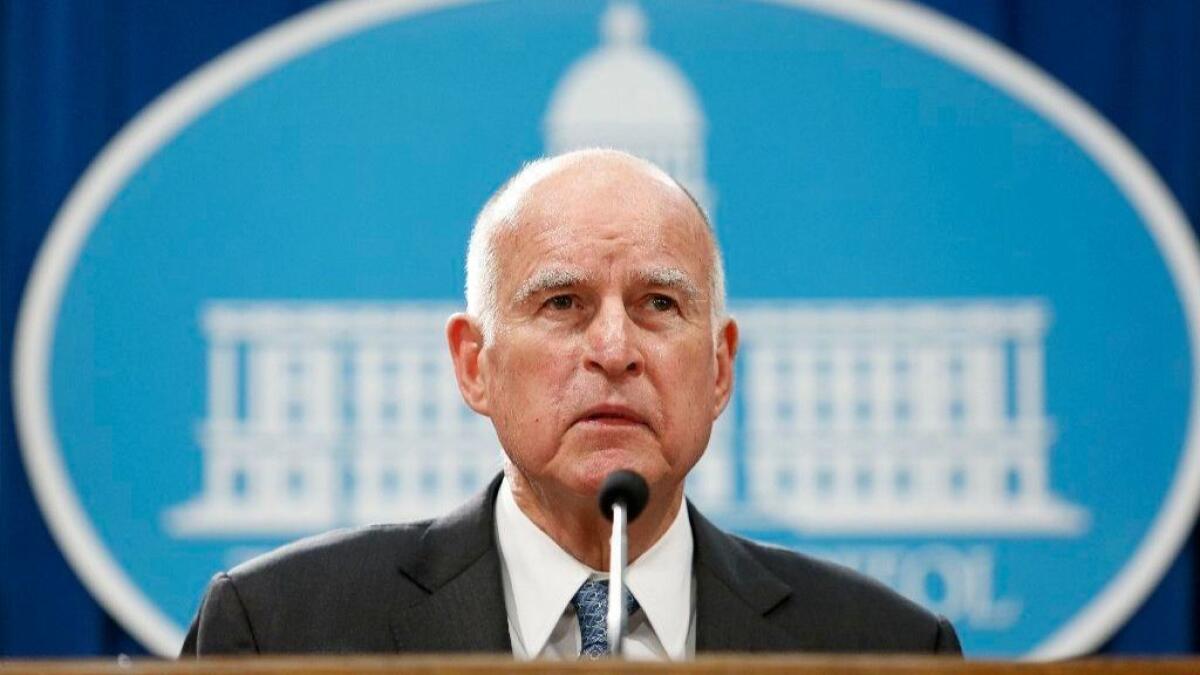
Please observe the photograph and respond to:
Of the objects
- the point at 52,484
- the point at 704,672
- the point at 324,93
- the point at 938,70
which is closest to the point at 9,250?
the point at 52,484

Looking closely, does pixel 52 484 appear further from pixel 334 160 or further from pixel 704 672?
pixel 704 672

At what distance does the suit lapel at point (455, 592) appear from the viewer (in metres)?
2.01

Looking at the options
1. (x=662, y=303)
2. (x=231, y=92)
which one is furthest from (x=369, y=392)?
(x=662, y=303)

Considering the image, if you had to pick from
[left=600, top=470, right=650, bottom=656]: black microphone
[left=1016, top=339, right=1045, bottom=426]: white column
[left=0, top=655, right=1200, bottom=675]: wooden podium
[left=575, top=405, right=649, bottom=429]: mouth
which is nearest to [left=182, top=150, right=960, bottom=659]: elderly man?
[left=575, top=405, right=649, bottom=429]: mouth

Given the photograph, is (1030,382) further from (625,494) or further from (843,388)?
(625,494)

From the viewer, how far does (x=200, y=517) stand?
330 cm

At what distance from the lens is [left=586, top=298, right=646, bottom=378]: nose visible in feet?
6.43

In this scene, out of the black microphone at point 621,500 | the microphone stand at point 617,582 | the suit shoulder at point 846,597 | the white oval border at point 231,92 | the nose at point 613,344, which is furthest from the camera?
the white oval border at point 231,92

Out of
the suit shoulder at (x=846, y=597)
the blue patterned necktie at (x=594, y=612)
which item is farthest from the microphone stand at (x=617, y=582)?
the suit shoulder at (x=846, y=597)

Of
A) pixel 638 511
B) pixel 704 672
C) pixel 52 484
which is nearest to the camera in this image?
pixel 704 672

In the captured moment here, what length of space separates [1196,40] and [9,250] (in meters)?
2.32

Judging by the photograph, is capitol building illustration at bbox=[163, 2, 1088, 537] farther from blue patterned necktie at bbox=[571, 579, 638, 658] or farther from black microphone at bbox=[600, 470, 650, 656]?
black microphone at bbox=[600, 470, 650, 656]

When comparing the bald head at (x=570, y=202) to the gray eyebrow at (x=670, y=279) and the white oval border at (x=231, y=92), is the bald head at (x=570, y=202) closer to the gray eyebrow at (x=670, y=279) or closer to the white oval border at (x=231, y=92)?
the gray eyebrow at (x=670, y=279)

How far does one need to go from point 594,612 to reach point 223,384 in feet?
4.81
